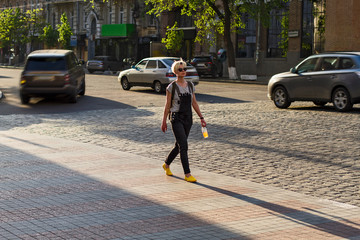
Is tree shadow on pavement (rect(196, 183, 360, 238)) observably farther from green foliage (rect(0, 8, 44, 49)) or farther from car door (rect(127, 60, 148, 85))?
green foliage (rect(0, 8, 44, 49))

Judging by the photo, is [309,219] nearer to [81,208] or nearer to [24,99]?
[81,208]

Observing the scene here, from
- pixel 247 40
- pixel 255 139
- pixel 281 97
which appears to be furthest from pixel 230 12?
pixel 255 139

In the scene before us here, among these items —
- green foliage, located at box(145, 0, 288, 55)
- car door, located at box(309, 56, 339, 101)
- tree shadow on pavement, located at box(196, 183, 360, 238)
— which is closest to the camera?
tree shadow on pavement, located at box(196, 183, 360, 238)

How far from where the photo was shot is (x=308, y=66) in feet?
63.0

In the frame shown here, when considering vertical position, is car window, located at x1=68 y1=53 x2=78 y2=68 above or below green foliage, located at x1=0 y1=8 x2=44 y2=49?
below

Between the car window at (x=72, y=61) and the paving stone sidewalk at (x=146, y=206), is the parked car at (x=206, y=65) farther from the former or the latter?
the paving stone sidewalk at (x=146, y=206)

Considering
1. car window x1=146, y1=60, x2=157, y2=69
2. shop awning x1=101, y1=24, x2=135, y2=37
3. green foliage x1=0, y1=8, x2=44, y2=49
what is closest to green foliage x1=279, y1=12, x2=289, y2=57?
car window x1=146, y1=60, x2=157, y2=69

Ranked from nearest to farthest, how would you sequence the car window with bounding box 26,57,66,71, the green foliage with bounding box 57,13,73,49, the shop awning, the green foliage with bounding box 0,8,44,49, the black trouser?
the black trouser, the car window with bounding box 26,57,66,71, the shop awning, the green foliage with bounding box 57,13,73,49, the green foliage with bounding box 0,8,44,49

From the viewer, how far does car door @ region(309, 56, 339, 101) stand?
60.2 feet

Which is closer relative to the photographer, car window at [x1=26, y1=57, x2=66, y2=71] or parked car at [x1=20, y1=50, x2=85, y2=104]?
parked car at [x1=20, y1=50, x2=85, y2=104]

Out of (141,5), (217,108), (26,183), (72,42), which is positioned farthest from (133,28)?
(26,183)

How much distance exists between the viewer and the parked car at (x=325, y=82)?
58.7ft

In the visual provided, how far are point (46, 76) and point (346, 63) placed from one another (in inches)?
380

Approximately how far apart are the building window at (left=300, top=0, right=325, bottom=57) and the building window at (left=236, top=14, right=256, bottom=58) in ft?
15.4
